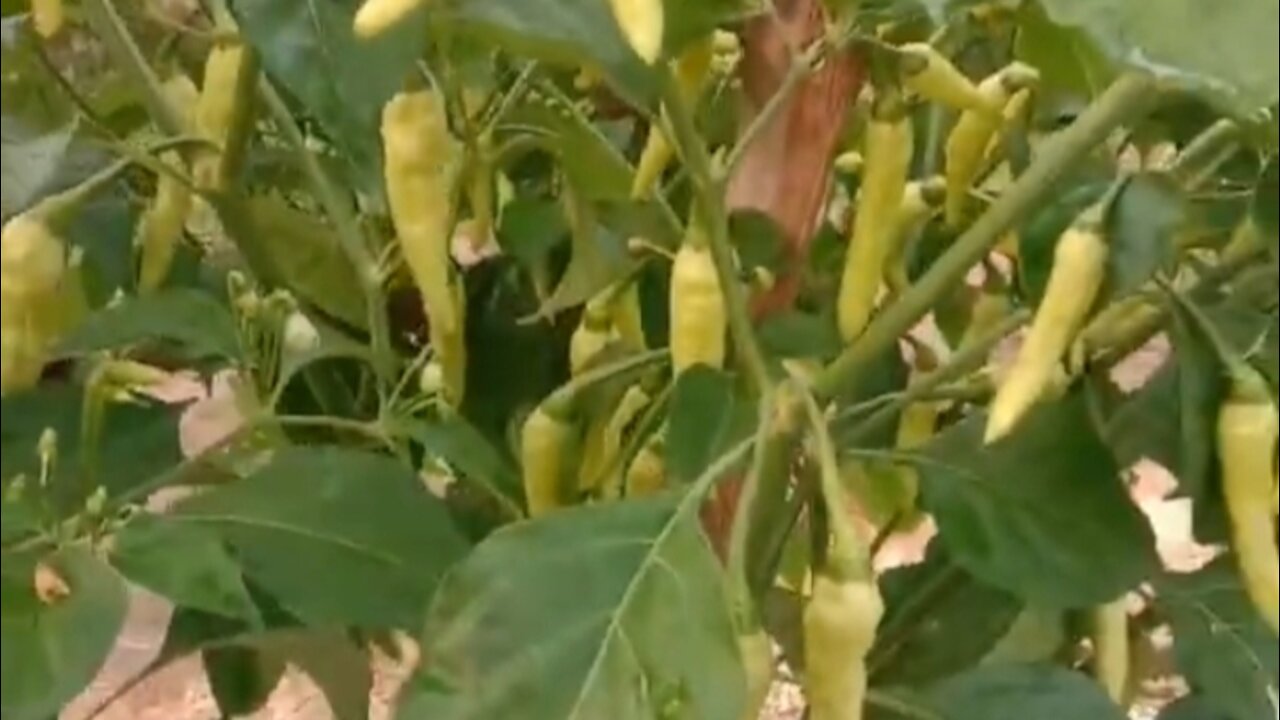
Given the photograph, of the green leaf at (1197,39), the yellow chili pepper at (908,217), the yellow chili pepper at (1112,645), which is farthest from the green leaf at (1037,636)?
the green leaf at (1197,39)

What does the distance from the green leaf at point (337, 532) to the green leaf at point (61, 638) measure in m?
0.06

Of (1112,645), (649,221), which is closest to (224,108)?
(649,221)

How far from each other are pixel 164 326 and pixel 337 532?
0.08 m

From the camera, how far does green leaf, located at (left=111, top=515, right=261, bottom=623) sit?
1.75 ft

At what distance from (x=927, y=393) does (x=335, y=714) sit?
0.24 metres

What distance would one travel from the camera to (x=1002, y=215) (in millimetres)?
561

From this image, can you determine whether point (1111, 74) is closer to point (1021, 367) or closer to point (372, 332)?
point (1021, 367)

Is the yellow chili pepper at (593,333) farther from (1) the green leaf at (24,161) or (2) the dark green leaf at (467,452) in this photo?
(1) the green leaf at (24,161)

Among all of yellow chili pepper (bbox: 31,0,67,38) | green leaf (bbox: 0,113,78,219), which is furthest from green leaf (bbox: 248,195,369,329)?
green leaf (bbox: 0,113,78,219)

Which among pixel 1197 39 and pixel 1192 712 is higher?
pixel 1197 39

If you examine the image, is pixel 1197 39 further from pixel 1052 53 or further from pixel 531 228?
pixel 531 228

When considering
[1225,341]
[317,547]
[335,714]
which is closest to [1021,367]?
[1225,341]

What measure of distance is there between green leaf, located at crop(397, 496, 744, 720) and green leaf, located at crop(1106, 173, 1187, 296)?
12 cm

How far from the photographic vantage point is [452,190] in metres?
0.69
